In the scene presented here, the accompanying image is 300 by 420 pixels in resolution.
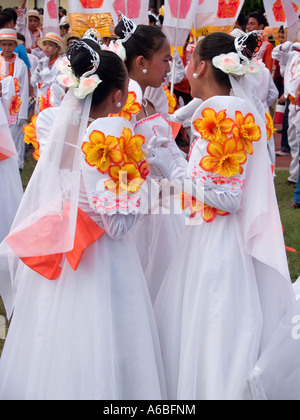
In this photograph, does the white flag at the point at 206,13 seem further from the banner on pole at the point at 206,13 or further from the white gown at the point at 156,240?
the white gown at the point at 156,240

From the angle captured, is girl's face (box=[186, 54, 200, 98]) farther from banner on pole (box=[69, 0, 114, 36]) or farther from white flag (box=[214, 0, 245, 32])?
white flag (box=[214, 0, 245, 32])

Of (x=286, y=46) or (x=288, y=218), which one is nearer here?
(x=288, y=218)

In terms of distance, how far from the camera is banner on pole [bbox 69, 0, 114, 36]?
7270 millimetres

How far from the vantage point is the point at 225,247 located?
2.99m

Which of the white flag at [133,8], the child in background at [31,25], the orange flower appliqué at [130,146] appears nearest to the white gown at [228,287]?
the orange flower appliqué at [130,146]

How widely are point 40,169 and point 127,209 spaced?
1.45 feet

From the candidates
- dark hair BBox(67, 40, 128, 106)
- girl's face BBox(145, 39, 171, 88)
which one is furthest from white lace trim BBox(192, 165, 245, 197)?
girl's face BBox(145, 39, 171, 88)

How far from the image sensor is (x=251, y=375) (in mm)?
2844

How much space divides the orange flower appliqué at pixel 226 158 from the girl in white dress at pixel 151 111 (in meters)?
0.48

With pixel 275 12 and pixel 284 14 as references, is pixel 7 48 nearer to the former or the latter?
pixel 275 12

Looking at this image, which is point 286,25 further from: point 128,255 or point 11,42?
point 128,255

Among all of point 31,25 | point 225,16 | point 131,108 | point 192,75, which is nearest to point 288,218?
point 225,16

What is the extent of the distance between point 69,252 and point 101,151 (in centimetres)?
47

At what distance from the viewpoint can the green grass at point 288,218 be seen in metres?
5.58
